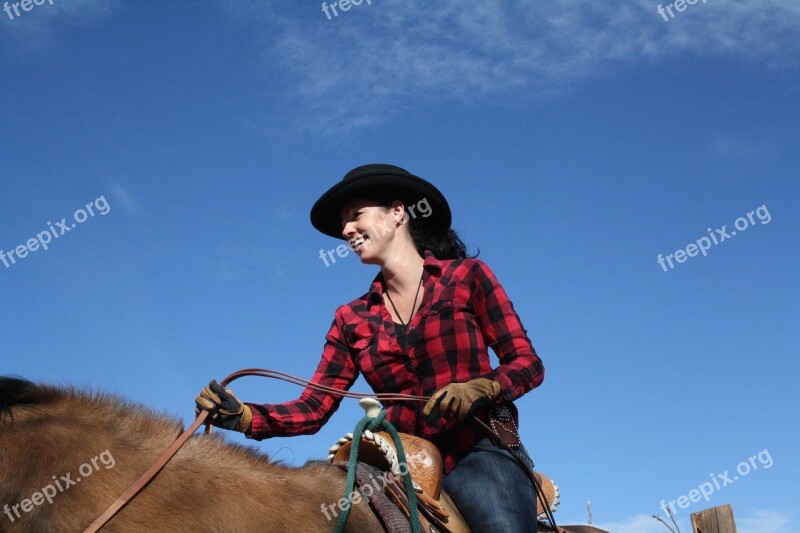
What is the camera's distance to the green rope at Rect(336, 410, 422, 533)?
3342 millimetres

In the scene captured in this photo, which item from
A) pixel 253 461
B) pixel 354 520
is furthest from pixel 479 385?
pixel 253 461

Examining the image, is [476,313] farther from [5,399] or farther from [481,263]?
[5,399]

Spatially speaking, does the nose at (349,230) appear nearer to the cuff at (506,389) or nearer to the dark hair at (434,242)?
Result: the dark hair at (434,242)

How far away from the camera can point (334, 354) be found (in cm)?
471

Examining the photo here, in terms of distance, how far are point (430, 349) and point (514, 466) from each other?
75cm

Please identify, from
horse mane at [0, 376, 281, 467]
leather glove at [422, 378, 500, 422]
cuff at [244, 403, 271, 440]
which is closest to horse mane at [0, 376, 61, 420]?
horse mane at [0, 376, 281, 467]

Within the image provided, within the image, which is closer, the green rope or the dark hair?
the green rope

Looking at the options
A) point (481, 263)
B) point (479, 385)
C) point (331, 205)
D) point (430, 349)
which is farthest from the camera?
point (331, 205)

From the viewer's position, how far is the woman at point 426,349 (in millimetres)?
3852

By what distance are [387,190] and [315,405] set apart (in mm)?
1371

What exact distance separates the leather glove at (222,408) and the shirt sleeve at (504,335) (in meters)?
1.27

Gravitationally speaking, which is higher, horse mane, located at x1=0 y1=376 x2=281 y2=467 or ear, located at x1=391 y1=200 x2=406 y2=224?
ear, located at x1=391 y1=200 x2=406 y2=224

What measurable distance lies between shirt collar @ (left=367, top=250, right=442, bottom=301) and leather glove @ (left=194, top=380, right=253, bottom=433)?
1.07 metres

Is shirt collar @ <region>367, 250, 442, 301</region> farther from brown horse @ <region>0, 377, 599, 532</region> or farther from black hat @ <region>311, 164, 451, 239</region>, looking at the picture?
brown horse @ <region>0, 377, 599, 532</region>
